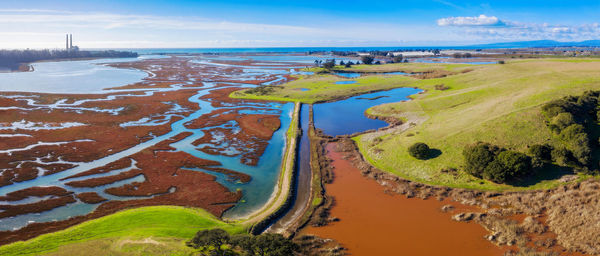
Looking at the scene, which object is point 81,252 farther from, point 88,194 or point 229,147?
point 229,147

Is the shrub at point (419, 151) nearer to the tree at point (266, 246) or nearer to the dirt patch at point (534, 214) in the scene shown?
the dirt patch at point (534, 214)

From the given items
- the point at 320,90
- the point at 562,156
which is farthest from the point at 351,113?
the point at 562,156

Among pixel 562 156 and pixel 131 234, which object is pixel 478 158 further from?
pixel 131 234

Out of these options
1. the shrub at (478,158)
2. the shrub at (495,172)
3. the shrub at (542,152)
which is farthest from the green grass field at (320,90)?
the shrub at (542,152)

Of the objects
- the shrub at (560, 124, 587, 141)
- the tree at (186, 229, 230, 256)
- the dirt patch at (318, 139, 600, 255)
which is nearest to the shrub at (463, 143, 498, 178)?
the dirt patch at (318, 139, 600, 255)

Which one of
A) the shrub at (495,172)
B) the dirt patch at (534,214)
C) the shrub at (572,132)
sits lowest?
the dirt patch at (534,214)

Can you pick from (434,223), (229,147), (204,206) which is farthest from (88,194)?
(434,223)
